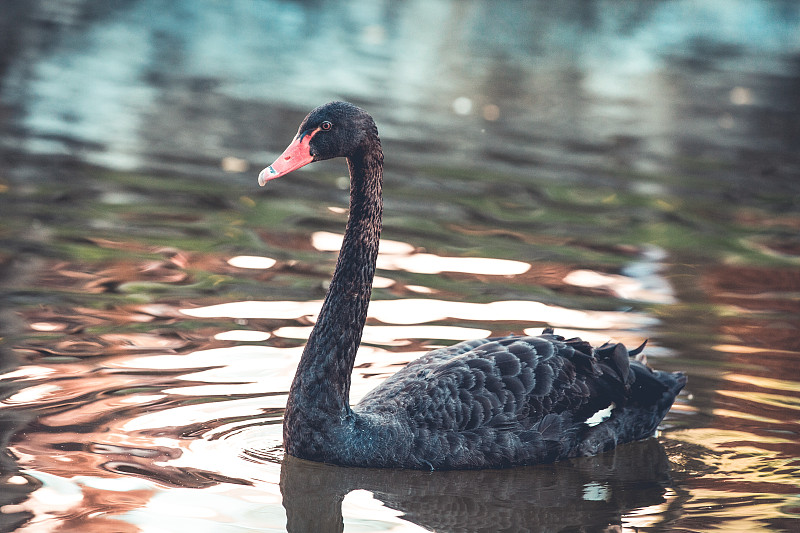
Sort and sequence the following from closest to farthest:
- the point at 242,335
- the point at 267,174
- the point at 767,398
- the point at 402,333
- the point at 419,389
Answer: the point at 267,174
the point at 419,389
the point at 767,398
the point at 242,335
the point at 402,333

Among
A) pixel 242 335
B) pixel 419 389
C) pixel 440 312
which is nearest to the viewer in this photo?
pixel 419 389

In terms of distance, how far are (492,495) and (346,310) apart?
1013 mm

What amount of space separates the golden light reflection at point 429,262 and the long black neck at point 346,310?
2767mm

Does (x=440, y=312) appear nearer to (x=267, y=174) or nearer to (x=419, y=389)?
(x=419, y=389)

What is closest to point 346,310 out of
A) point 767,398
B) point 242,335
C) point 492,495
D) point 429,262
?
point 492,495

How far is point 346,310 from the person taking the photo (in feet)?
17.5

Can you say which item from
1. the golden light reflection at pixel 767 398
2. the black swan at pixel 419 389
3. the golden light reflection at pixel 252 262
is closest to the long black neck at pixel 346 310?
the black swan at pixel 419 389

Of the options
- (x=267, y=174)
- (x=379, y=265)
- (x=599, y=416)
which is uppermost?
(x=267, y=174)

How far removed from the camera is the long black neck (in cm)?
523

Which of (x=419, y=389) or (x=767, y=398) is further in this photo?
(x=767, y=398)

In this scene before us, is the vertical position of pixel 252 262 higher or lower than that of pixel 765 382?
higher

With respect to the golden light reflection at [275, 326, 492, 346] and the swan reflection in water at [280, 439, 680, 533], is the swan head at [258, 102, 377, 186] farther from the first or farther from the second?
the golden light reflection at [275, 326, 492, 346]

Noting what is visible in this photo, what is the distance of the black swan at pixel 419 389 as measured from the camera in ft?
17.0

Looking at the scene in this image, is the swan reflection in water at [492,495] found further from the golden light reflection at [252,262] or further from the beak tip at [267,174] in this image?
the golden light reflection at [252,262]
